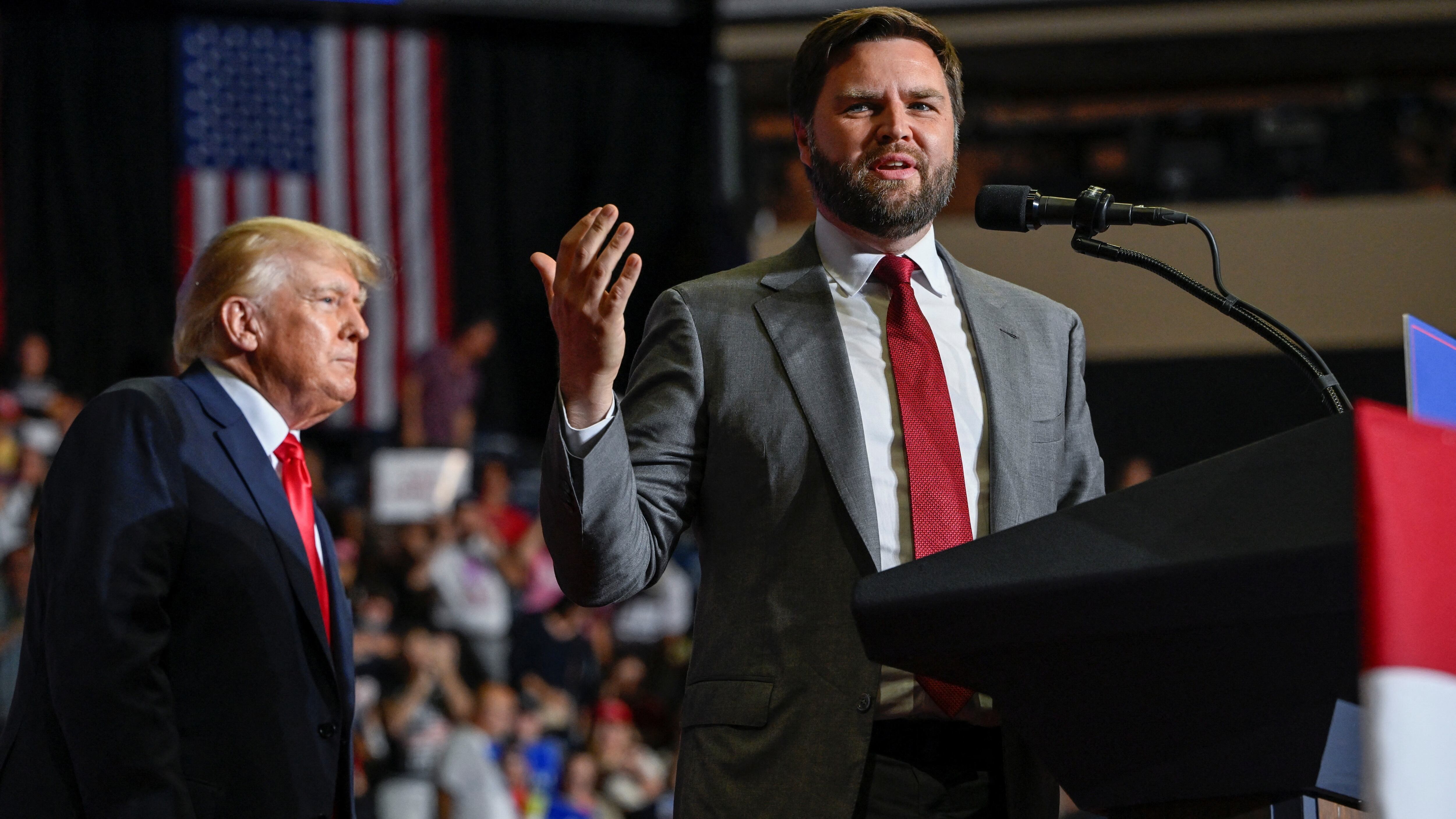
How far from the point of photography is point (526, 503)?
20.6ft

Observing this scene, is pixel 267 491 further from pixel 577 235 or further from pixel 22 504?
pixel 22 504

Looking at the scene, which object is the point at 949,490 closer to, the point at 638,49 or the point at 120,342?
the point at 120,342

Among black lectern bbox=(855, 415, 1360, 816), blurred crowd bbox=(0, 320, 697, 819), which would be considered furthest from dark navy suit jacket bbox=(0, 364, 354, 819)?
blurred crowd bbox=(0, 320, 697, 819)

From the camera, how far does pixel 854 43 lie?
61.0 inches

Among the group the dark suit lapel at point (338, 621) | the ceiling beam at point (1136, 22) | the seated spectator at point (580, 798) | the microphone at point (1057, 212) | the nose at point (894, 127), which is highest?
the ceiling beam at point (1136, 22)

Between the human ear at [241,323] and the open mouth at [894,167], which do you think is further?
the human ear at [241,323]

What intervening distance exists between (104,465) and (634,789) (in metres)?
3.97

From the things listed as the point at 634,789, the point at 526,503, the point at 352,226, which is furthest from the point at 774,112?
the point at 634,789

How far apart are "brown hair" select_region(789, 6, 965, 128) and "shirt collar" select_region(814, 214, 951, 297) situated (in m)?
0.14

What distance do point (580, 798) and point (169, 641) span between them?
3763 millimetres

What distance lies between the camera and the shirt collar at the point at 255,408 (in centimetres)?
188

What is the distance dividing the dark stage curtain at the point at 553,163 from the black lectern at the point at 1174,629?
20.6ft

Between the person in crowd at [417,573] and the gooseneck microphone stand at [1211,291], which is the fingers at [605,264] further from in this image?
the person in crowd at [417,573]

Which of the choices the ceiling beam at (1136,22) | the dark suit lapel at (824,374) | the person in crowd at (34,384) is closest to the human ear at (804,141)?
the dark suit lapel at (824,374)
